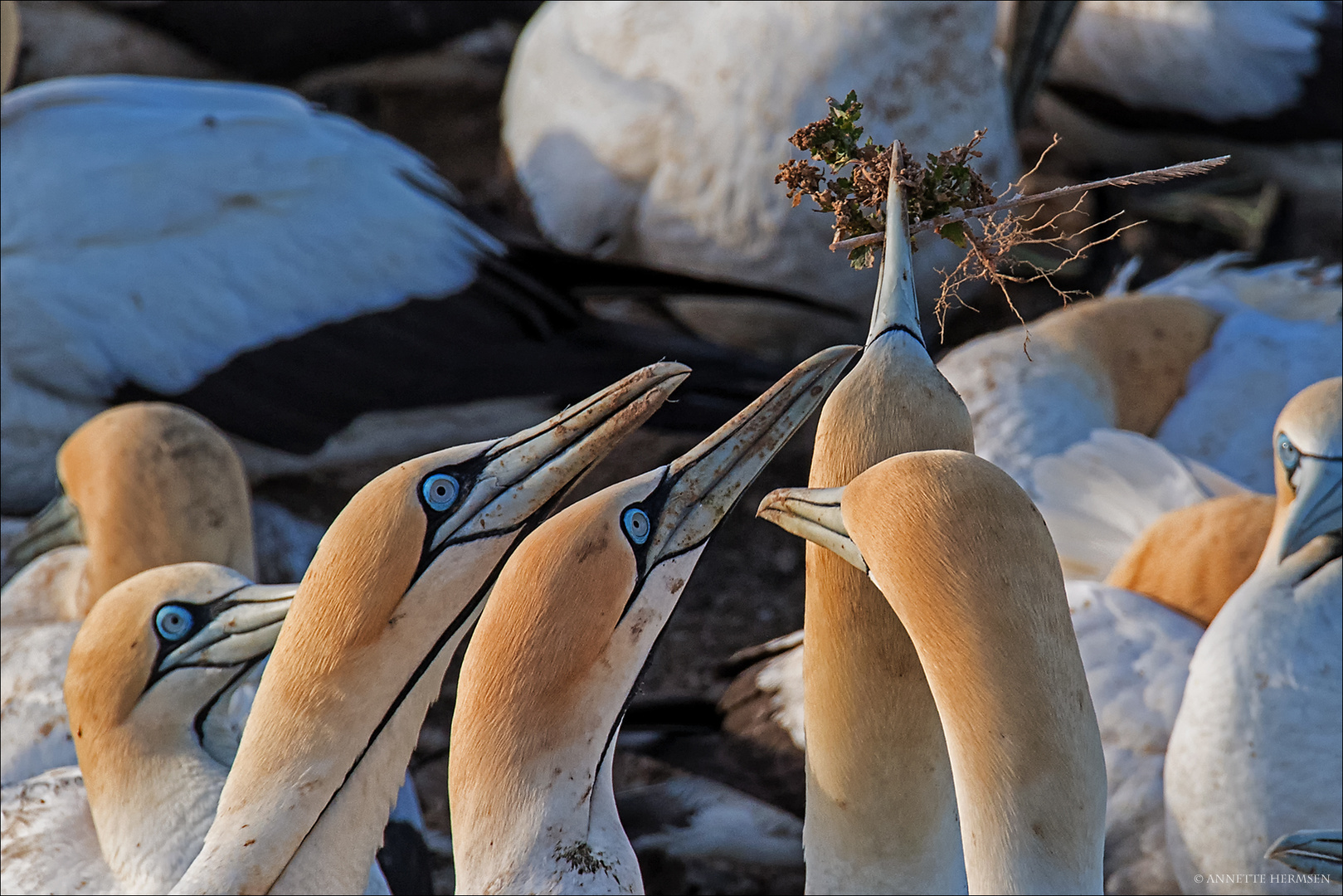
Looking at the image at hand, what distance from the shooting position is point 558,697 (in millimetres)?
2236

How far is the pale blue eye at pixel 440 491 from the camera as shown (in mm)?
2420

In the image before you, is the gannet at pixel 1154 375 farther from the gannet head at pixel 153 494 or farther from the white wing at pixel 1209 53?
the gannet head at pixel 153 494

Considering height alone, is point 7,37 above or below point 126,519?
above

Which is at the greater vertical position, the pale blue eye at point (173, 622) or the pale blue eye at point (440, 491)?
the pale blue eye at point (440, 491)

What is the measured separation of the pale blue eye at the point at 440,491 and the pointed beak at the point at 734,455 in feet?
0.97

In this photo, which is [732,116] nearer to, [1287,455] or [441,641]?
[1287,455]

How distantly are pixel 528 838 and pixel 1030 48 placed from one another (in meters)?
4.15

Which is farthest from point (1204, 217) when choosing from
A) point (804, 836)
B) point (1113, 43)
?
point (804, 836)

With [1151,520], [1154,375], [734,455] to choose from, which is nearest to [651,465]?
[1154,375]

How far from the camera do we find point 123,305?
15.6ft

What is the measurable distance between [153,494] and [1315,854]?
8.08 ft

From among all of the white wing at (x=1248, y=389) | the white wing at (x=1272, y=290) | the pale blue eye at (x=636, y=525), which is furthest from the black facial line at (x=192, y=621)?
the white wing at (x=1272, y=290)

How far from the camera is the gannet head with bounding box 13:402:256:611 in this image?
3756 mm

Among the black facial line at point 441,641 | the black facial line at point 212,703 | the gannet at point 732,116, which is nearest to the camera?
the black facial line at point 441,641
